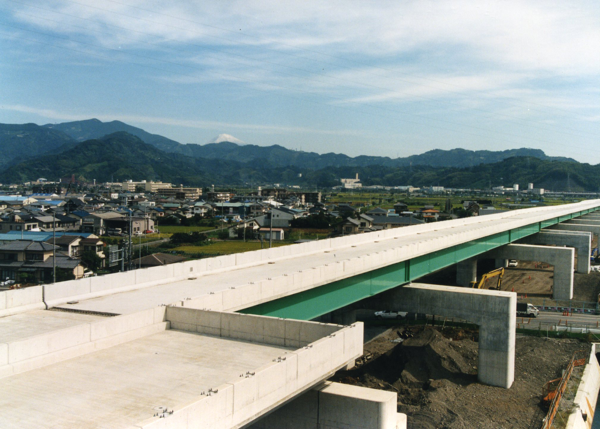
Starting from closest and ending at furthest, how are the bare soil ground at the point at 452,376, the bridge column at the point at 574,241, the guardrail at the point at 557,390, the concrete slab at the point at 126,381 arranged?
the concrete slab at the point at 126,381 → the guardrail at the point at 557,390 → the bare soil ground at the point at 452,376 → the bridge column at the point at 574,241

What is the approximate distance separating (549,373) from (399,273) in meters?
7.33

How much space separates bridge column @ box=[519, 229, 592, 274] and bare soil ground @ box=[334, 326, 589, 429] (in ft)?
69.2

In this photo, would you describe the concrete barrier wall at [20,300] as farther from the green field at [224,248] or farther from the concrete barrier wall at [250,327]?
the green field at [224,248]

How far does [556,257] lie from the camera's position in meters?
35.3

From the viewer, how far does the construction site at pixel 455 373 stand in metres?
16.7

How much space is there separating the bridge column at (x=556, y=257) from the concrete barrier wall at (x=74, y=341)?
106ft

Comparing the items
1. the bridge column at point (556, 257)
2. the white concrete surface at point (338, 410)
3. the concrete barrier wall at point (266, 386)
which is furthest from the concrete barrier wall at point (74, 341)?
the bridge column at point (556, 257)

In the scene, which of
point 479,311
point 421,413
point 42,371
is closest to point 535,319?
point 479,311

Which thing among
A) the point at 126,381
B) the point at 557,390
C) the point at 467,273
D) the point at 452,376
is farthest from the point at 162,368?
the point at 467,273

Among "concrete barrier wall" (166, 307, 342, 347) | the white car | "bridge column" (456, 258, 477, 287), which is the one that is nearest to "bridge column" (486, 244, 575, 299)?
"bridge column" (456, 258, 477, 287)

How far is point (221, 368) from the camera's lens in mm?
7781

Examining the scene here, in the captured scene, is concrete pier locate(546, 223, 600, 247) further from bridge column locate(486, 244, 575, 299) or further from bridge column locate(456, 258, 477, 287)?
bridge column locate(456, 258, 477, 287)

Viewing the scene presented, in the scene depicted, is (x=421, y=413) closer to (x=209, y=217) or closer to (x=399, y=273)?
(x=399, y=273)

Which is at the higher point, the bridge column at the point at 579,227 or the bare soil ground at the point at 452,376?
the bridge column at the point at 579,227
